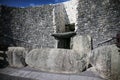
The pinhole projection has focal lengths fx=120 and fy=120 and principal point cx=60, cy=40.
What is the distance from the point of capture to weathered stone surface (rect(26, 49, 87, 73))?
2674 mm

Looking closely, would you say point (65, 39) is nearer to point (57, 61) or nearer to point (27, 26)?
point (57, 61)

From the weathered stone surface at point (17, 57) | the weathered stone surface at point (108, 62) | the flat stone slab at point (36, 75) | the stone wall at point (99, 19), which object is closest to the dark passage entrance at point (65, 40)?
the stone wall at point (99, 19)

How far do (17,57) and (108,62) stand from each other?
221 cm

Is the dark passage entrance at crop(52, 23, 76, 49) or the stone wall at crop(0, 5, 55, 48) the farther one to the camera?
the stone wall at crop(0, 5, 55, 48)

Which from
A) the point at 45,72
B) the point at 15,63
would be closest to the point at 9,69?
the point at 15,63

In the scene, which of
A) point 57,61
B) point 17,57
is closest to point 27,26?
point 17,57

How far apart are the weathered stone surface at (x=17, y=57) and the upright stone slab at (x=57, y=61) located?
0.81 ft

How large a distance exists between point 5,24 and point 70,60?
773cm

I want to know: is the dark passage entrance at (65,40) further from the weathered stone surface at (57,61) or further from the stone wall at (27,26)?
the weathered stone surface at (57,61)

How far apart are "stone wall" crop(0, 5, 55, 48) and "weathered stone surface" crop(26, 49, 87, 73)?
5.12 metres

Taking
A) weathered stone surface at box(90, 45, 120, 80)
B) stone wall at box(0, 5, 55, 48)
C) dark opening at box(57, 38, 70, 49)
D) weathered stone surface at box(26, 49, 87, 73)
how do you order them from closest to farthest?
weathered stone surface at box(90, 45, 120, 80) < weathered stone surface at box(26, 49, 87, 73) < dark opening at box(57, 38, 70, 49) < stone wall at box(0, 5, 55, 48)

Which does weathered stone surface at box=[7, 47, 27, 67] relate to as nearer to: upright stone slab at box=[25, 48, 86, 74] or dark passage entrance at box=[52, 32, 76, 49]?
upright stone slab at box=[25, 48, 86, 74]

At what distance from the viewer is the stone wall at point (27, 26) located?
841 cm

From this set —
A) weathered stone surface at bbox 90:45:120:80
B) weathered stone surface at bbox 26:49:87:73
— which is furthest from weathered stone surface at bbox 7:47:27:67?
weathered stone surface at bbox 90:45:120:80
